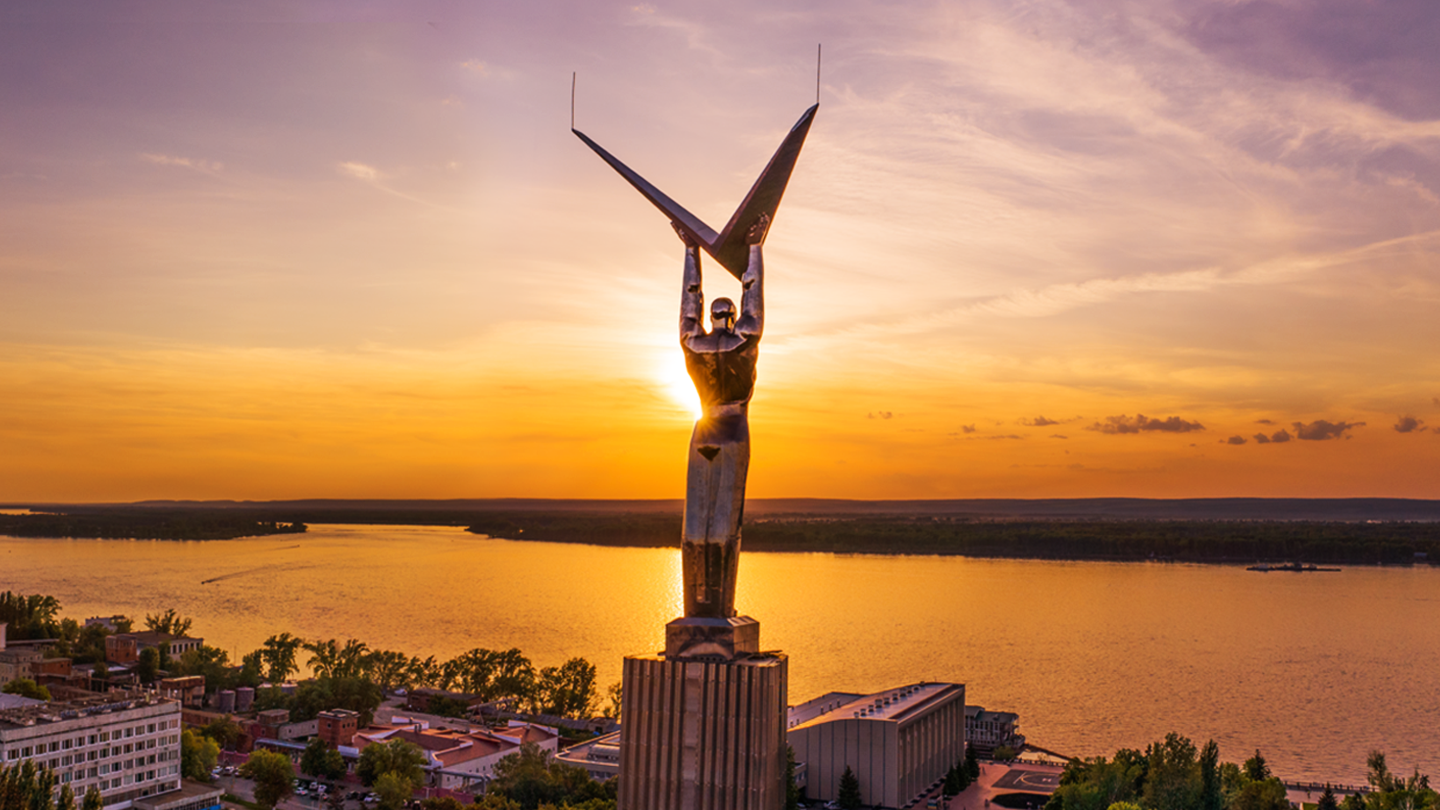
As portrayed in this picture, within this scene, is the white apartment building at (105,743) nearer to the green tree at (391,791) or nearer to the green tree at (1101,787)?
Result: the green tree at (391,791)

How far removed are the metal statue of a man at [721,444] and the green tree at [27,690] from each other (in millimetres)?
37668

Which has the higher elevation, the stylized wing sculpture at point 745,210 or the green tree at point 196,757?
the stylized wing sculpture at point 745,210

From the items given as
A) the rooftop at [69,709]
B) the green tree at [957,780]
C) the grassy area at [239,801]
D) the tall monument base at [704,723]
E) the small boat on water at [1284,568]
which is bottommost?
the grassy area at [239,801]

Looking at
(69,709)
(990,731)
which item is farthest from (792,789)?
(69,709)

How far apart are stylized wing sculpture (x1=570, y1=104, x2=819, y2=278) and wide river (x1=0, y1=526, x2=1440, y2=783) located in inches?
1308

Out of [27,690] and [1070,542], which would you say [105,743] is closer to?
[27,690]

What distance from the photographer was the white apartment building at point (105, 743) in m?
31.5

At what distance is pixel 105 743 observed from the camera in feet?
109

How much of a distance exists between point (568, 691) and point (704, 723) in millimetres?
33970

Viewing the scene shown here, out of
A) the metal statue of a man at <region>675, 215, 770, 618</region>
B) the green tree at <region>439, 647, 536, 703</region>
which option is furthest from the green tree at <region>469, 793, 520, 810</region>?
the green tree at <region>439, 647, 536, 703</region>

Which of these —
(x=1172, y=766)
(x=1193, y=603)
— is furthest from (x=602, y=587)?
(x=1172, y=766)

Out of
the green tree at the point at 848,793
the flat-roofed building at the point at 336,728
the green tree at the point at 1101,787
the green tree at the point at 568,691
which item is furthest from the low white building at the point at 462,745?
the green tree at the point at 1101,787

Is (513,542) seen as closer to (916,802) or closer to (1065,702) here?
(1065,702)

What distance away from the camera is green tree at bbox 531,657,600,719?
157ft
